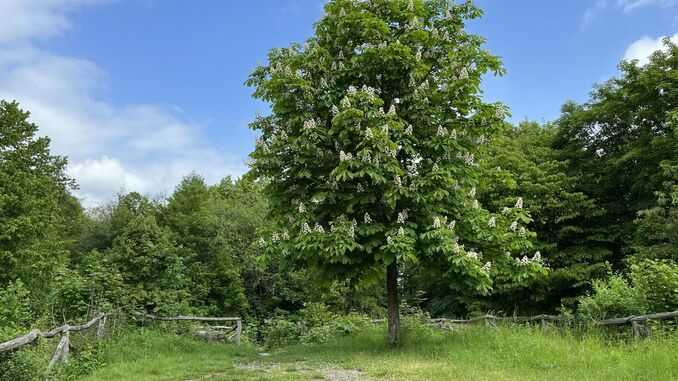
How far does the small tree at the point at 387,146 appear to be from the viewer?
9.16 meters

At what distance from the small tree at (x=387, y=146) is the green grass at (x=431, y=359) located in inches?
43.7

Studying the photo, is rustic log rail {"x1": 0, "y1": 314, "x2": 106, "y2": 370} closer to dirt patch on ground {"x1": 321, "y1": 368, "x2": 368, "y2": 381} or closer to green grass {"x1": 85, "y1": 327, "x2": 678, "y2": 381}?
green grass {"x1": 85, "y1": 327, "x2": 678, "y2": 381}

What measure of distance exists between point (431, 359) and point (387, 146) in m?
3.64

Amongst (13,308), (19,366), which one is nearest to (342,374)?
(19,366)

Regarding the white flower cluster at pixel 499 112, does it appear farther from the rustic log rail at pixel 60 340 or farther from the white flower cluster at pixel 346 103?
the rustic log rail at pixel 60 340

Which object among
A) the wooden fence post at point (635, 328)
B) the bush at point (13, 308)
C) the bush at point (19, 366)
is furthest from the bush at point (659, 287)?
the bush at point (13, 308)

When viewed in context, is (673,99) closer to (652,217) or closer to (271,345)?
(652,217)

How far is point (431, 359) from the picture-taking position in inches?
344

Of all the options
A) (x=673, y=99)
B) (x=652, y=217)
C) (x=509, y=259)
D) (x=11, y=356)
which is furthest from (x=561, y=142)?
(x=11, y=356)

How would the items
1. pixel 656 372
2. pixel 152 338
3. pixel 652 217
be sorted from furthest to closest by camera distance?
pixel 652 217
pixel 152 338
pixel 656 372

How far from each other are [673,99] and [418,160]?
13.9 meters

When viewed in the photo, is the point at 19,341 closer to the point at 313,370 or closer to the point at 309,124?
the point at 313,370

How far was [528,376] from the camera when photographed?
7000 millimetres

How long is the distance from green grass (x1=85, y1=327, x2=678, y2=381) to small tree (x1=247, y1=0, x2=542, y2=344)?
43.7 inches
